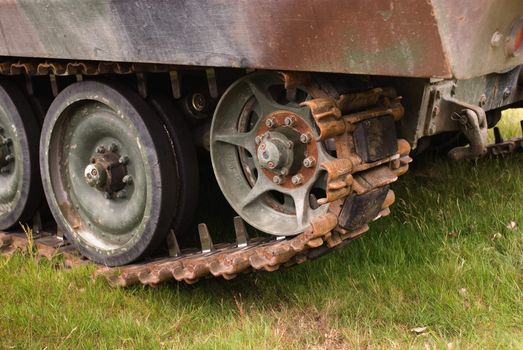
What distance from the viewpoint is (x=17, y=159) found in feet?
15.3

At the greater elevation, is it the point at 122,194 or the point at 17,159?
the point at 17,159

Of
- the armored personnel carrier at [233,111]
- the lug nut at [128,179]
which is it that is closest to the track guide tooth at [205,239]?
the armored personnel carrier at [233,111]

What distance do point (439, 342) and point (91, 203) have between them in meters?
1.99

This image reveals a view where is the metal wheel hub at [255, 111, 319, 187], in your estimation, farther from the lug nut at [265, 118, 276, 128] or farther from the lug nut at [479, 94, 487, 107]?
→ the lug nut at [479, 94, 487, 107]

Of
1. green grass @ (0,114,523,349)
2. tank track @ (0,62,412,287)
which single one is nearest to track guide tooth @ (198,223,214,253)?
tank track @ (0,62,412,287)

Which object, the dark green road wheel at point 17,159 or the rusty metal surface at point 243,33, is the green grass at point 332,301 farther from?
the rusty metal surface at point 243,33

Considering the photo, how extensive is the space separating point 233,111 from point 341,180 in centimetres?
74

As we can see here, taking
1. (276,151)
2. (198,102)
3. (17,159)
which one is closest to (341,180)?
(276,151)

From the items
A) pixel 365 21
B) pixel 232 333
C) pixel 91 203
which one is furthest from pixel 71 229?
pixel 365 21

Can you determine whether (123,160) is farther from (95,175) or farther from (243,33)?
(243,33)

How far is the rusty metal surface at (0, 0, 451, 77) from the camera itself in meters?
2.57

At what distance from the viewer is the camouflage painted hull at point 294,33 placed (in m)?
2.52

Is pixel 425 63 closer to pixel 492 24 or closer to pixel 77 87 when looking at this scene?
pixel 492 24

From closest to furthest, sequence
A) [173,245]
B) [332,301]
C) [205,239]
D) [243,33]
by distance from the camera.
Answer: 1. [243,33]
2. [332,301]
3. [205,239]
4. [173,245]
